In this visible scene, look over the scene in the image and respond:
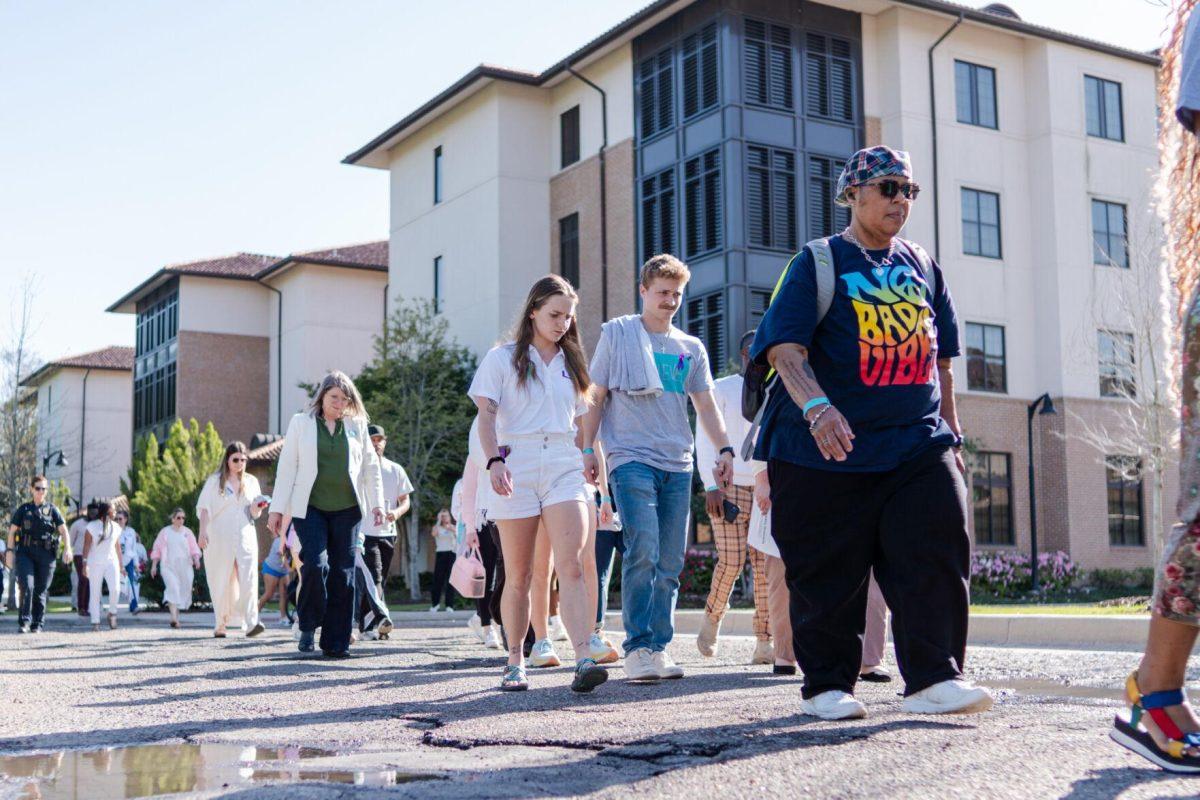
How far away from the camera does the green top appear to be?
992 cm

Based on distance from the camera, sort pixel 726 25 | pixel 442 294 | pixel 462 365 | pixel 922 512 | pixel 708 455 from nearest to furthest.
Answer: pixel 922 512 → pixel 708 455 → pixel 726 25 → pixel 462 365 → pixel 442 294

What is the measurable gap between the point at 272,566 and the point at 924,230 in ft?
64.5

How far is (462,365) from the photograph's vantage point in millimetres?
37250

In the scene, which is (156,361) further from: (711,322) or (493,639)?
(493,639)

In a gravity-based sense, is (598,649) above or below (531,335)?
below

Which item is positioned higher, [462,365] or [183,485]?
[462,365]

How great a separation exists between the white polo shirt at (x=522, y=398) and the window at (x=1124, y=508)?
28.4 metres

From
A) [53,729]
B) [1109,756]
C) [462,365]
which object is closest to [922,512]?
[1109,756]

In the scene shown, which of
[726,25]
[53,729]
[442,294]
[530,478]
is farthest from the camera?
[442,294]

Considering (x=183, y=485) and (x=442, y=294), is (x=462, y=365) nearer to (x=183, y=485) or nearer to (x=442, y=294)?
(x=442, y=294)

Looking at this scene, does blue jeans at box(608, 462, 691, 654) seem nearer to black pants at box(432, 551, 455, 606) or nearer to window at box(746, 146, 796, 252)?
black pants at box(432, 551, 455, 606)

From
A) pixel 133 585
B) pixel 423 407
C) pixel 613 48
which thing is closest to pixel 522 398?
pixel 133 585

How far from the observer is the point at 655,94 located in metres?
33.1

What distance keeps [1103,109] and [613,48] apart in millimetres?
11937
